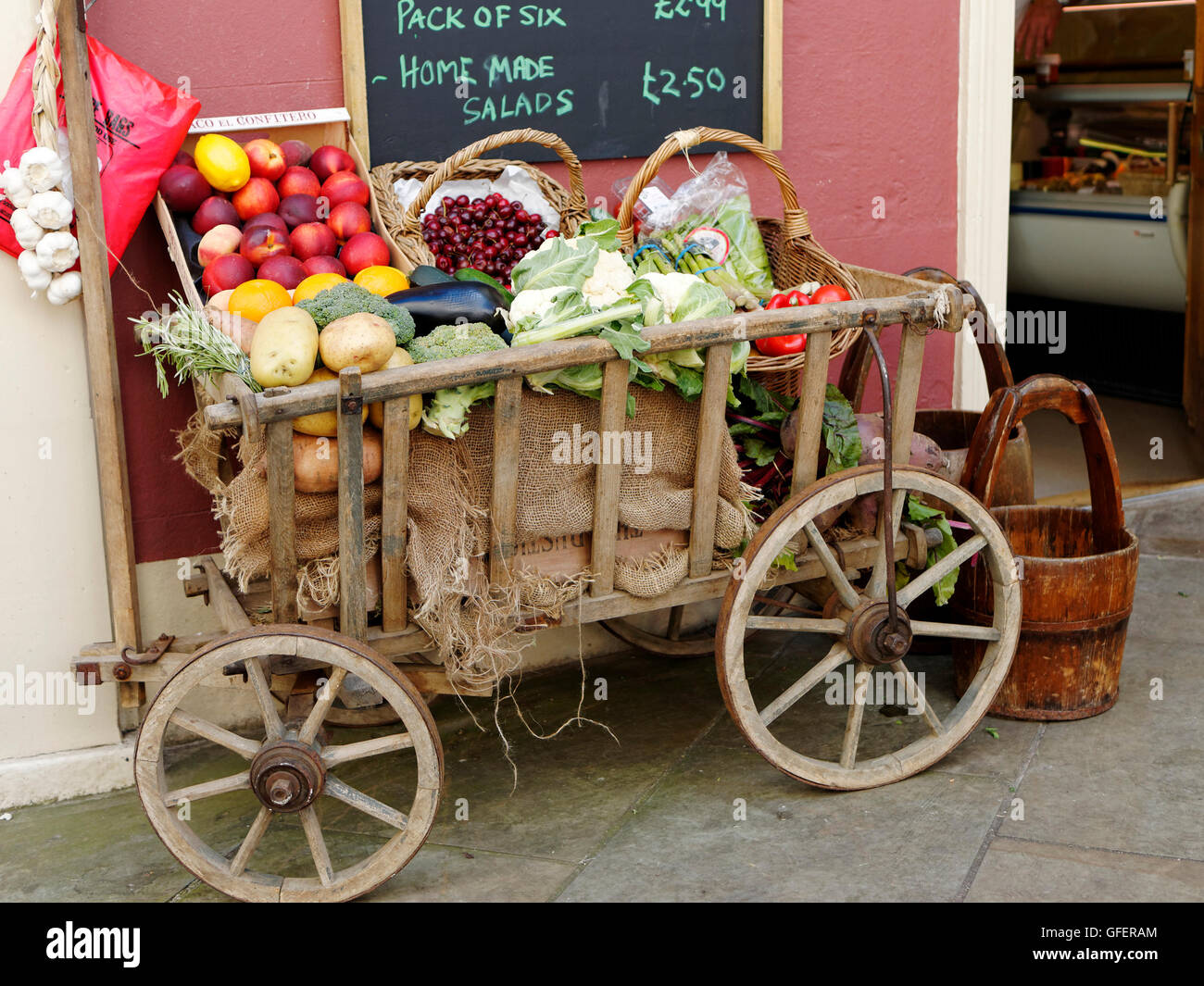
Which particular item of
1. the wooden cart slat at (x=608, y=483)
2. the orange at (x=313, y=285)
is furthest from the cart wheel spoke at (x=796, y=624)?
the orange at (x=313, y=285)

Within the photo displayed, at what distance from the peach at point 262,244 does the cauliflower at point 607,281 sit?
0.81m

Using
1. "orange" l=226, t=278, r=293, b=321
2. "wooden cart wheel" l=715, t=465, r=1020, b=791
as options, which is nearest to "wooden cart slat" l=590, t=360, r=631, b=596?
"wooden cart wheel" l=715, t=465, r=1020, b=791

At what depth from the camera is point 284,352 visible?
8.90 feet

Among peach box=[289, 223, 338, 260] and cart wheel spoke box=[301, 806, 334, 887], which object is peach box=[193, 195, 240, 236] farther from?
cart wheel spoke box=[301, 806, 334, 887]

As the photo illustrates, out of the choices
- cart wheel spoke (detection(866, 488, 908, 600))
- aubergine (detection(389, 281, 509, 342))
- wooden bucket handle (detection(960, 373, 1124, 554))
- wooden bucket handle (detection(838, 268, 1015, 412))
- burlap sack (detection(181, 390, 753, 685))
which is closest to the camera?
burlap sack (detection(181, 390, 753, 685))

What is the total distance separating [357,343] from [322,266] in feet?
2.14

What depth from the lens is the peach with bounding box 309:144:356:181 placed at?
3.59 m

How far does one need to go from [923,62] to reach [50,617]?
3.54 meters

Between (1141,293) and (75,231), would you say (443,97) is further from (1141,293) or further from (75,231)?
(1141,293)

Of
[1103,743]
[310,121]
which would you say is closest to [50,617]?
[310,121]

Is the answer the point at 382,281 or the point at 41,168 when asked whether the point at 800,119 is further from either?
the point at 41,168

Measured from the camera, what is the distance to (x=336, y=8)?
3.79 m

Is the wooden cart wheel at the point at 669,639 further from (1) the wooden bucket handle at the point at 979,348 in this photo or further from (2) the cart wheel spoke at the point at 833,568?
(2) the cart wheel spoke at the point at 833,568

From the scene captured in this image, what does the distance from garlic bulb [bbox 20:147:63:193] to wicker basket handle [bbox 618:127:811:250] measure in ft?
4.87
